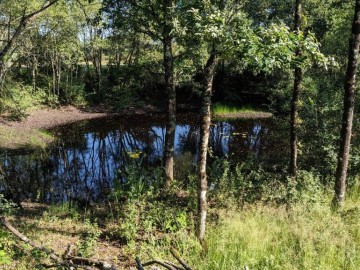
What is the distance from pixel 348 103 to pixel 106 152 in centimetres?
1408

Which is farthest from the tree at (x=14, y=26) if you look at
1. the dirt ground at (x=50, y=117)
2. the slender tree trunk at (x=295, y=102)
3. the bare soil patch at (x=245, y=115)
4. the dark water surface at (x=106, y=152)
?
the bare soil patch at (x=245, y=115)

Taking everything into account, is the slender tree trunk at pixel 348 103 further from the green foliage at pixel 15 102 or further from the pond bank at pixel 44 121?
the green foliage at pixel 15 102

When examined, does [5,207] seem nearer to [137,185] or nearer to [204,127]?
[137,185]

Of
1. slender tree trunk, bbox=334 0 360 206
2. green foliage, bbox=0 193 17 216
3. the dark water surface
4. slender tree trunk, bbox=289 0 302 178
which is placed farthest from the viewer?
the dark water surface

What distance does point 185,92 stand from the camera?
122 feet

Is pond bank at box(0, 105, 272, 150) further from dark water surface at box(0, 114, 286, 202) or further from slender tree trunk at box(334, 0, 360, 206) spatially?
slender tree trunk at box(334, 0, 360, 206)

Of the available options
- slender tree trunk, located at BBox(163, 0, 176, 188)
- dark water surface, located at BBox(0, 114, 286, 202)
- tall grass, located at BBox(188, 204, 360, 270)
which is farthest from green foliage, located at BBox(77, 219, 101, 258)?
dark water surface, located at BBox(0, 114, 286, 202)

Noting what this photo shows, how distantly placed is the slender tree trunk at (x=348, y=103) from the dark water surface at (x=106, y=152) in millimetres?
4243

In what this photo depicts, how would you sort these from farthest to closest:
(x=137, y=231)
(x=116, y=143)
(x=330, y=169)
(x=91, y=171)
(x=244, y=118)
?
(x=244, y=118), (x=116, y=143), (x=91, y=171), (x=330, y=169), (x=137, y=231)

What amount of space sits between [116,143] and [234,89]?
16418 millimetres

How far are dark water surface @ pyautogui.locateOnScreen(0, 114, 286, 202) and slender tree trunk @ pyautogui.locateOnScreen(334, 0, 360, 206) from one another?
13.9ft

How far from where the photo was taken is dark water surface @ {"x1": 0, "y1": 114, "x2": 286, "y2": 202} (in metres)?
13.0

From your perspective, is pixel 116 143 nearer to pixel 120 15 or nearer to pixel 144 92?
pixel 120 15

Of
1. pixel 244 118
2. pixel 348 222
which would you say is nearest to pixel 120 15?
pixel 348 222
